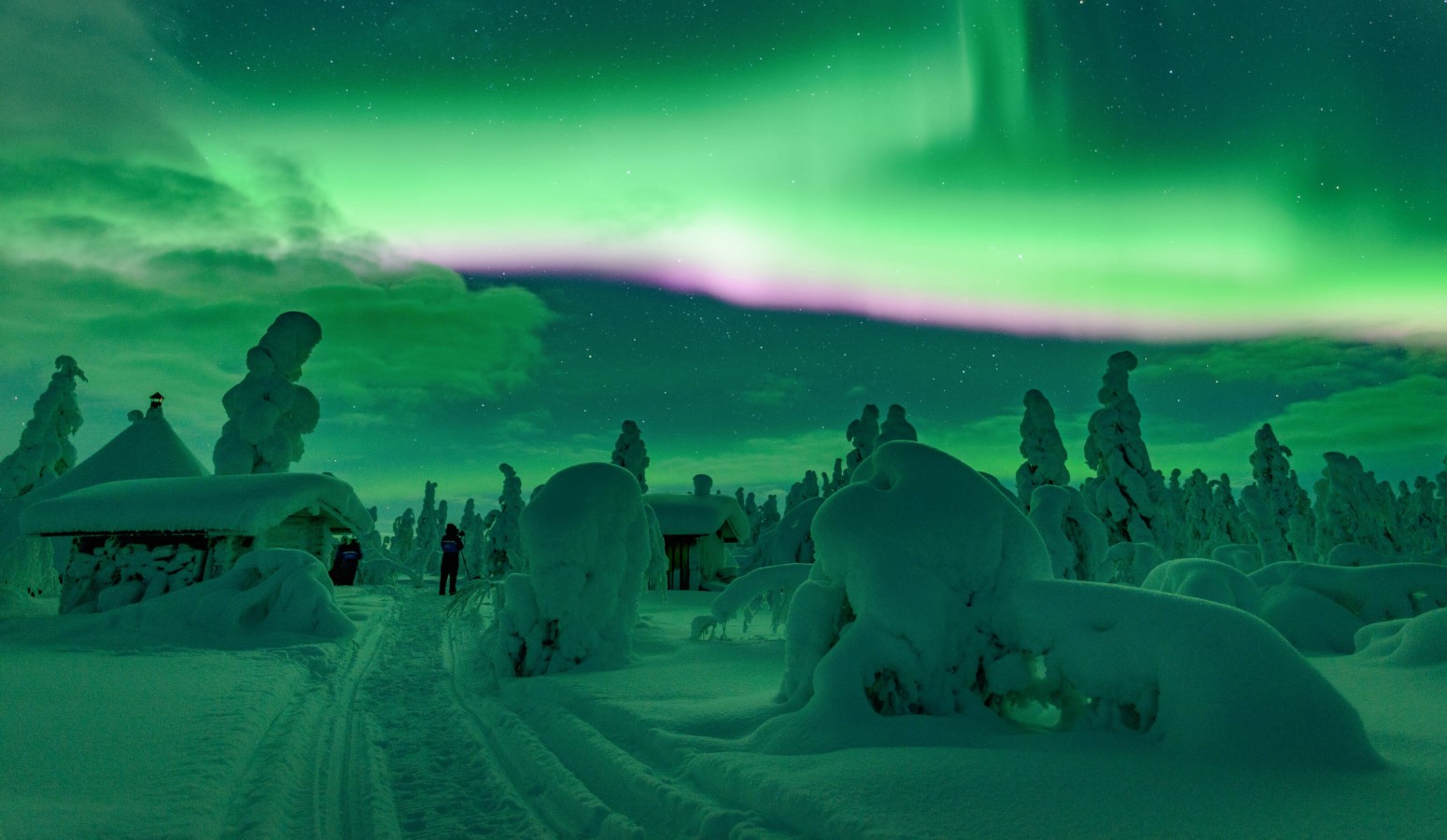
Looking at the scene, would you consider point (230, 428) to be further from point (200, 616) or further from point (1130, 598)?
point (1130, 598)

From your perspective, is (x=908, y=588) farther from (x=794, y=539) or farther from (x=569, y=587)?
(x=794, y=539)

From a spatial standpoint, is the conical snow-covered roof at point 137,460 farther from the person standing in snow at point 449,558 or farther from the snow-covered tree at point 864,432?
the snow-covered tree at point 864,432

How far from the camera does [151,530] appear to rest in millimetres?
16828

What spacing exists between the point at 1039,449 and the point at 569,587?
21083 mm

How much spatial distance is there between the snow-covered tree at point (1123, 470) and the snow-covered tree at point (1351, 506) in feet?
56.5

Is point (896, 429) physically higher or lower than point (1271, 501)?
higher

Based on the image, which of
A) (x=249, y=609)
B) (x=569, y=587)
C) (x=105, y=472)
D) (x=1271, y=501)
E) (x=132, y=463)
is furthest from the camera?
(x=1271, y=501)

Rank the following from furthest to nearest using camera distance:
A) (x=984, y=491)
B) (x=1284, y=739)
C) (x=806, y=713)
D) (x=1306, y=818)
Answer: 1. (x=984, y=491)
2. (x=806, y=713)
3. (x=1284, y=739)
4. (x=1306, y=818)

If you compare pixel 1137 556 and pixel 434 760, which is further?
pixel 1137 556

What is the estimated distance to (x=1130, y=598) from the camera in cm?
549

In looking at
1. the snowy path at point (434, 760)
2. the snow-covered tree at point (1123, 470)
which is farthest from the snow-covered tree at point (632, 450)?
the snowy path at point (434, 760)

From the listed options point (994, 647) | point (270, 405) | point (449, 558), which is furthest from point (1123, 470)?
point (270, 405)

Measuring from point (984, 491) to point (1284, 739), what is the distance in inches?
114

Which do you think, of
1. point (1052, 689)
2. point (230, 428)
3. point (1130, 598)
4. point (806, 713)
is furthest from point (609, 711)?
point (230, 428)
